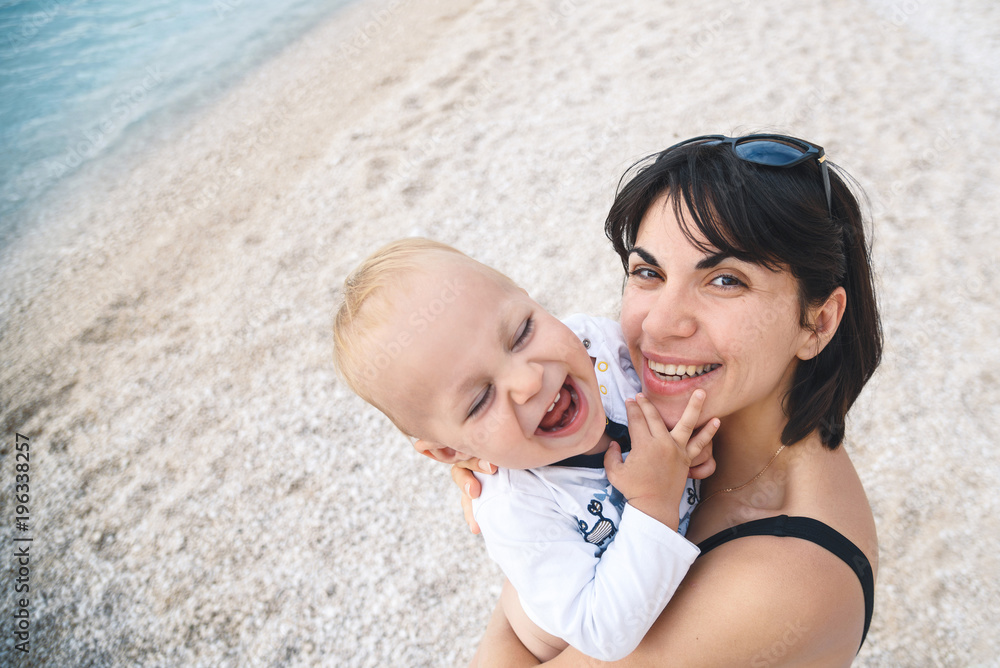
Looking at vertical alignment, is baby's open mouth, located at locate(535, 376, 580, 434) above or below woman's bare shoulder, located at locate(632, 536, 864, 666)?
above

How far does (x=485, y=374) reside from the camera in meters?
1.55

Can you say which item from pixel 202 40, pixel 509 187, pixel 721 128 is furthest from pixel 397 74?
pixel 202 40

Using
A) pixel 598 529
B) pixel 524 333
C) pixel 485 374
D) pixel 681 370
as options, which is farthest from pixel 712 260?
pixel 598 529

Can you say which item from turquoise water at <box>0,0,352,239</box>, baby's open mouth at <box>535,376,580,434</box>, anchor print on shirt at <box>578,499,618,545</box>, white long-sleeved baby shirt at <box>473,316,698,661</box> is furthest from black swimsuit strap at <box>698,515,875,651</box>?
turquoise water at <box>0,0,352,239</box>

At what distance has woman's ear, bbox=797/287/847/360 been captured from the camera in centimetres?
168

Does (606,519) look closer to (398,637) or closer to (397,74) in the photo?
(398,637)

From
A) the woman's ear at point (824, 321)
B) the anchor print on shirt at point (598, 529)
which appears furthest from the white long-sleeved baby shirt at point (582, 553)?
the woman's ear at point (824, 321)

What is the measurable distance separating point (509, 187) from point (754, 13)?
4150 millimetres

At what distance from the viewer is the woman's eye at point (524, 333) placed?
1.62m

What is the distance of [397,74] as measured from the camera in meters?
7.31

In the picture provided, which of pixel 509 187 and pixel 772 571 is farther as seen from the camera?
pixel 509 187

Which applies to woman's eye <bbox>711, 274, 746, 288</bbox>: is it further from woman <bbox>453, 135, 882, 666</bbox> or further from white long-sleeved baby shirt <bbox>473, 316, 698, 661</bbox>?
white long-sleeved baby shirt <bbox>473, 316, 698, 661</bbox>

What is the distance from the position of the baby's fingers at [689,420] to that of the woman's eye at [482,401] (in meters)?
0.52

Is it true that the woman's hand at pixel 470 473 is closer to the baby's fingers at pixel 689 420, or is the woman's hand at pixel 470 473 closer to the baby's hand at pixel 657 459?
the baby's hand at pixel 657 459
